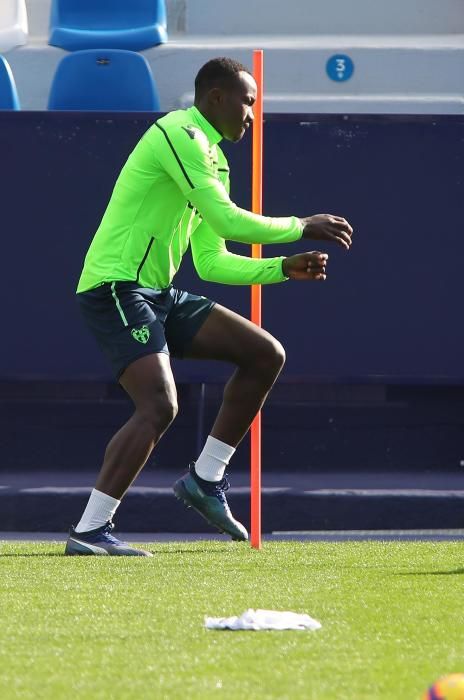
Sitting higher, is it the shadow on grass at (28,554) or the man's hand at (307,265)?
the man's hand at (307,265)

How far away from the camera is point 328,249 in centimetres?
693

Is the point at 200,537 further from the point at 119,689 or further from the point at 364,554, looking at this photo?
the point at 119,689

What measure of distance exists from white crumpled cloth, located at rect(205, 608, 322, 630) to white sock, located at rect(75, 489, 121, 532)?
1399 mm

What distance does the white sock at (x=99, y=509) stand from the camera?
460 cm

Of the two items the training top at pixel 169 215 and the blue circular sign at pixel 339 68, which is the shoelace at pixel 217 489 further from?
the blue circular sign at pixel 339 68

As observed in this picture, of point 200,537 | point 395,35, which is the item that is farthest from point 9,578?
point 395,35

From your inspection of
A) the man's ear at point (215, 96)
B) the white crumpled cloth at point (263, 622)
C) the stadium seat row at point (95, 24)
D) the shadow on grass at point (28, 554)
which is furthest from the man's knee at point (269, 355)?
the stadium seat row at point (95, 24)

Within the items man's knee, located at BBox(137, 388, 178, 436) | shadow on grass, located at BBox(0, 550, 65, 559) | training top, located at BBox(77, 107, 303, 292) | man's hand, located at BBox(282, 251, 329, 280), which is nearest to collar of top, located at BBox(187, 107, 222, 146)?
training top, located at BBox(77, 107, 303, 292)

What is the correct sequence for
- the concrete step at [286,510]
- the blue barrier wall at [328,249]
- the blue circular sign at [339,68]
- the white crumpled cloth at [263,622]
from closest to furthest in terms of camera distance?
the white crumpled cloth at [263,622] < the concrete step at [286,510] < the blue barrier wall at [328,249] < the blue circular sign at [339,68]

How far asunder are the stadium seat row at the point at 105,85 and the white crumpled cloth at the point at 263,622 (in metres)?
5.11

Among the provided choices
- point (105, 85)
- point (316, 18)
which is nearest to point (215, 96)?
point (105, 85)

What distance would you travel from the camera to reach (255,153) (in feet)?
16.7

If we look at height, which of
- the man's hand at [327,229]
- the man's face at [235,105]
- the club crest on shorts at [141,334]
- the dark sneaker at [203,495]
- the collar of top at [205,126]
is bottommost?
the dark sneaker at [203,495]

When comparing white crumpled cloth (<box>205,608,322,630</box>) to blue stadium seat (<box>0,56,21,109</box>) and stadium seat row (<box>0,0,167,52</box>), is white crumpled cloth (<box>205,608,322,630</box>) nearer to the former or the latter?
blue stadium seat (<box>0,56,21,109</box>)
